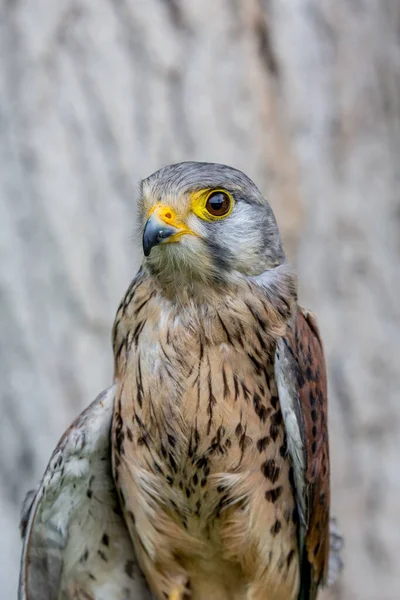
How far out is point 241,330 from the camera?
2.65 meters

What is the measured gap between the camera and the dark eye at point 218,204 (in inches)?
102

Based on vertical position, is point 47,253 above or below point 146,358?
above

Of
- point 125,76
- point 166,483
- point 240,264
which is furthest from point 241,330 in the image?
point 125,76

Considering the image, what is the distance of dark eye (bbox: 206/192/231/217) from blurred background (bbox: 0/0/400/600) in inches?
49.9

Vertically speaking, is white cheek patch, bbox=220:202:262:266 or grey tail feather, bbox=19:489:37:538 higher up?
white cheek patch, bbox=220:202:262:266

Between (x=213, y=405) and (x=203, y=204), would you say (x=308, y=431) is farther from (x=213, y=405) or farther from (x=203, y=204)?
(x=203, y=204)

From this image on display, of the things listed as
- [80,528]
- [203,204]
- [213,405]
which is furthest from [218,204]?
[80,528]

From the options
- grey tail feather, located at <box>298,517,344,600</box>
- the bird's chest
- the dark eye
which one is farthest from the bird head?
grey tail feather, located at <box>298,517,344,600</box>

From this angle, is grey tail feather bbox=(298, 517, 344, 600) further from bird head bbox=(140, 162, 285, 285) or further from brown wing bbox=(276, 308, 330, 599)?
bird head bbox=(140, 162, 285, 285)

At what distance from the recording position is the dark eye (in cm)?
258

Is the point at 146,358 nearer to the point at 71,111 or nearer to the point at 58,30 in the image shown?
the point at 71,111

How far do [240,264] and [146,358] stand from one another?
0.42m

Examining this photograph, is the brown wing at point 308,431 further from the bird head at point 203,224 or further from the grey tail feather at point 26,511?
the grey tail feather at point 26,511

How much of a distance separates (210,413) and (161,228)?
1.97 ft
